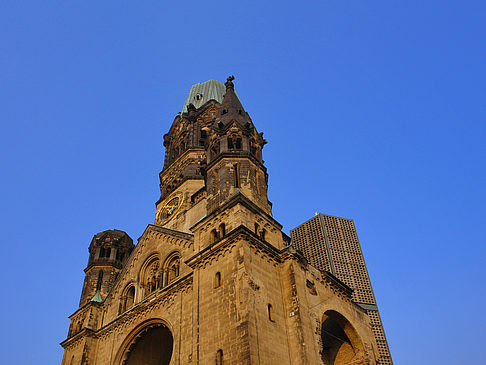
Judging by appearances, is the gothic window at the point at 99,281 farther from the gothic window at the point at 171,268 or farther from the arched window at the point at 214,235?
the arched window at the point at 214,235

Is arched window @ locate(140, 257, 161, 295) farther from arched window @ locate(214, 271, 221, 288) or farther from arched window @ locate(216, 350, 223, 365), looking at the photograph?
arched window @ locate(216, 350, 223, 365)

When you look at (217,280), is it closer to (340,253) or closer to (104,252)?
(104,252)

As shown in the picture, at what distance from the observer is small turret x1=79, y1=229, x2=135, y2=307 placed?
111ft

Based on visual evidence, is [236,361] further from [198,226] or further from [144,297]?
[144,297]

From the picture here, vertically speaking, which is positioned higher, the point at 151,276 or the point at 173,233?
the point at 173,233

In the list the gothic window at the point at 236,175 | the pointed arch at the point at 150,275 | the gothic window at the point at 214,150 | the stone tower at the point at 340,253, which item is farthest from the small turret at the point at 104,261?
the stone tower at the point at 340,253

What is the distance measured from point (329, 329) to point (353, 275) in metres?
16.6

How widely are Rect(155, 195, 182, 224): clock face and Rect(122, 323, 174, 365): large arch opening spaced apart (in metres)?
12.0

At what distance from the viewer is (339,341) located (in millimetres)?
26688

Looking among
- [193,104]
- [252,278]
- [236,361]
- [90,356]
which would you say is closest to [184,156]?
[193,104]

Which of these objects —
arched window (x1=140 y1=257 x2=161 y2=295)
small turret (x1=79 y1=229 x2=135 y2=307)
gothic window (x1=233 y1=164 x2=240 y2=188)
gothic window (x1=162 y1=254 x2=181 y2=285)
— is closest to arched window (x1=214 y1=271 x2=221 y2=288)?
gothic window (x1=162 y1=254 x2=181 y2=285)

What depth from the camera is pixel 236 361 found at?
17.3 m

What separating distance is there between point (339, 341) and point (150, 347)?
39.4ft

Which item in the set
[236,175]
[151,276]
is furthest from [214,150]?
[151,276]
